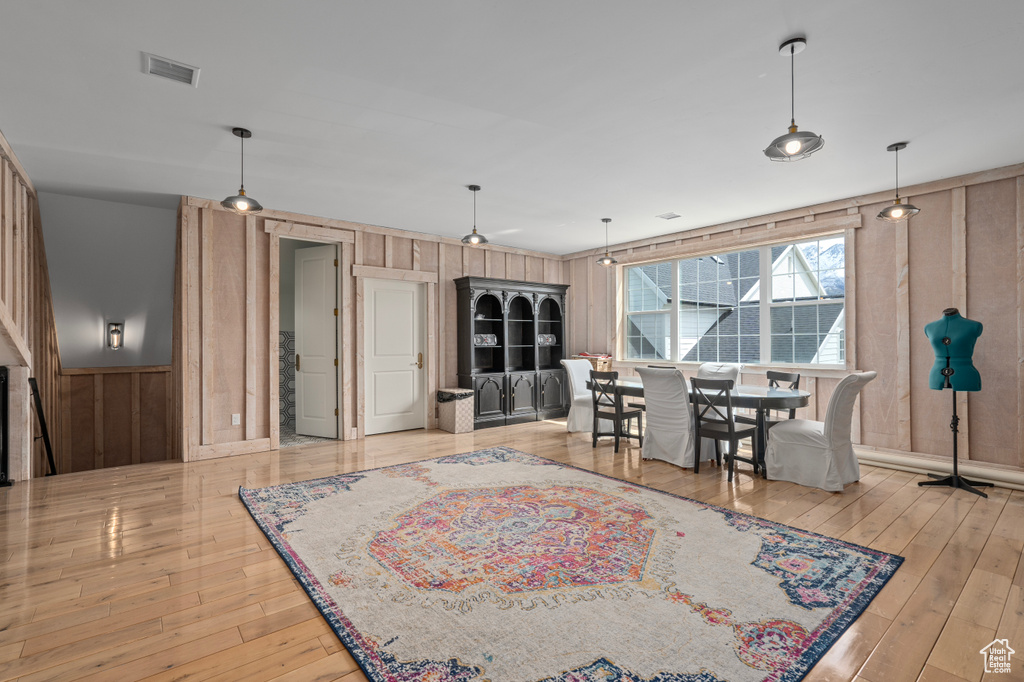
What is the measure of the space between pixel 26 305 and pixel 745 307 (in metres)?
7.73

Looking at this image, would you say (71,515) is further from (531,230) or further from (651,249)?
(651,249)

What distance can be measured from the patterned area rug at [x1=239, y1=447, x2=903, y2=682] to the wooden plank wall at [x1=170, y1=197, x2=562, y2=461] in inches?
70.3

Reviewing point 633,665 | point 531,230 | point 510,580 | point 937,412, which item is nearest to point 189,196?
point 531,230

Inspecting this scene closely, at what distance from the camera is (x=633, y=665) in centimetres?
194

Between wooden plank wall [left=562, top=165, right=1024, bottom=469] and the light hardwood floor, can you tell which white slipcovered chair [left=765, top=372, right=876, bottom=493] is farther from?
wooden plank wall [left=562, top=165, right=1024, bottom=469]

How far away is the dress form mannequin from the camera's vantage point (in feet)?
13.3

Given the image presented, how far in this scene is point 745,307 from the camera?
21.2ft

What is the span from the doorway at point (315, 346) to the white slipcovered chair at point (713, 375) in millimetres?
4331

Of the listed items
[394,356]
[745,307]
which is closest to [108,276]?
[394,356]

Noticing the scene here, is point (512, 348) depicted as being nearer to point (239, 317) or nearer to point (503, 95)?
point (239, 317)

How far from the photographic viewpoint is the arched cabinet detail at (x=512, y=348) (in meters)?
7.22

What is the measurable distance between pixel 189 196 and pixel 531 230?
396 cm

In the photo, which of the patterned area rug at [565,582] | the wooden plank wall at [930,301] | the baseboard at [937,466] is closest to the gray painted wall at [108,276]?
the patterned area rug at [565,582]

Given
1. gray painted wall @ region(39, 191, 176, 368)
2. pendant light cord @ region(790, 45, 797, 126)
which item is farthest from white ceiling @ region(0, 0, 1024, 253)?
gray painted wall @ region(39, 191, 176, 368)
